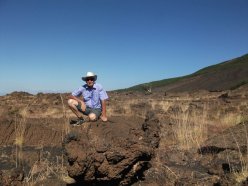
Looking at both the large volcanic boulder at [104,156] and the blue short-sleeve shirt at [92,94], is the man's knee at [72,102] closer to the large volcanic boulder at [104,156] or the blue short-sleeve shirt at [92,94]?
the blue short-sleeve shirt at [92,94]

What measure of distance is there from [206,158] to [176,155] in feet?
2.33

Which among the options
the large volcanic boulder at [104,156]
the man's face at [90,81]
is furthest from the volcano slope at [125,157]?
the man's face at [90,81]

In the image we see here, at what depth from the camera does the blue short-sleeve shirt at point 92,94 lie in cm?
983

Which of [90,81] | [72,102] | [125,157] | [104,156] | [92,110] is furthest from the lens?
[72,102]

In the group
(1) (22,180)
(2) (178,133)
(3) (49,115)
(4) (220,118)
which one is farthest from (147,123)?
(3) (49,115)

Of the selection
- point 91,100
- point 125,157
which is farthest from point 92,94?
point 125,157

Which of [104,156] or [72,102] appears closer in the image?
[104,156]

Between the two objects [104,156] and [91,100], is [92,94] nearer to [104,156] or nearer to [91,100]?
[91,100]

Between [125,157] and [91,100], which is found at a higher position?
[91,100]

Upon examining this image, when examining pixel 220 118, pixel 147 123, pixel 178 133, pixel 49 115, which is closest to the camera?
pixel 147 123

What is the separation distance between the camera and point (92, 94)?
984 centimetres

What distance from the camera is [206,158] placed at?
9.10 m

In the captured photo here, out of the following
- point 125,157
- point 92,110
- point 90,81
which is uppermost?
point 90,81

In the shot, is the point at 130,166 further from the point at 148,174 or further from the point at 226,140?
the point at 226,140
